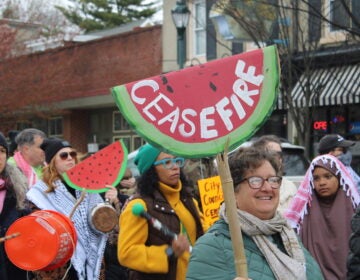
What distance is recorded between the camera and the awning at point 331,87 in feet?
55.4

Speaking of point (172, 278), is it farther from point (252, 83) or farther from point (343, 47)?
point (343, 47)

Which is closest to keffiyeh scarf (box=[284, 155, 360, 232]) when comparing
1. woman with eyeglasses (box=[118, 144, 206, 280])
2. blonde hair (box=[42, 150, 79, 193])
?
woman with eyeglasses (box=[118, 144, 206, 280])

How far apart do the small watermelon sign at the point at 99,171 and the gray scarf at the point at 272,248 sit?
2.23 metres

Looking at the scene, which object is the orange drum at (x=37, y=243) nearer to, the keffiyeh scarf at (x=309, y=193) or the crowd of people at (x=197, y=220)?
the crowd of people at (x=197, y=220)

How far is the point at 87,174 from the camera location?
5.71 m

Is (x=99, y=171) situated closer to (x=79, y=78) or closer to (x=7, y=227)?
(x=7, y=227)

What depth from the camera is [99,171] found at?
5.83 m

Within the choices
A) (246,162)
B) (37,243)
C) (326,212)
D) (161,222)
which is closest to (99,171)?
(161,222)

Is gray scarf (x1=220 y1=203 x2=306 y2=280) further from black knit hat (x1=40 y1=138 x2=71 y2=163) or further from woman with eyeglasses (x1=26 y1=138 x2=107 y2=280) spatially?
black knit hat (x1=40 y1=138 x2=71 y2=163)

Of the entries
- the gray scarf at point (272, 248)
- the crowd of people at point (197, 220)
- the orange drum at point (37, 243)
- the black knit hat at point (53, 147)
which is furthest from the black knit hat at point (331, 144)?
the gray scarf at point (272, 248)

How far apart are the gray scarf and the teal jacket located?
0.03m

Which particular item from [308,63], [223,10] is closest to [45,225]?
[223,10]

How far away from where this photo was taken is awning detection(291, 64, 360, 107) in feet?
55.4

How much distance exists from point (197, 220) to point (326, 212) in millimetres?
1278
